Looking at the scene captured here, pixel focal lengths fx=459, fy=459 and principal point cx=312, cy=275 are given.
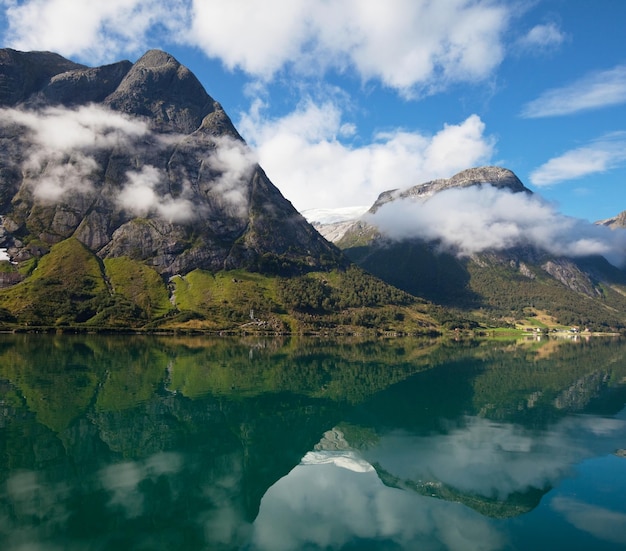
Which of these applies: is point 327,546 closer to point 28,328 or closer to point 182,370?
point 182,370

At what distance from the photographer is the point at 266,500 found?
32469 mm

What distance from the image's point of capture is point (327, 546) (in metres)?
25.5

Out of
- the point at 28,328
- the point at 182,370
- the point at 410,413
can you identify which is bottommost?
the point at 28,328

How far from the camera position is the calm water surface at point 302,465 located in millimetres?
27094

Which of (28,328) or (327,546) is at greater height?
(327,546)

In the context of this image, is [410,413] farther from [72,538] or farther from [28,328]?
[28,328]

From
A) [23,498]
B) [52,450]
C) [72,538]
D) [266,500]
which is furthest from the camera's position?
[52,450]

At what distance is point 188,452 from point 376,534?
20636 mm

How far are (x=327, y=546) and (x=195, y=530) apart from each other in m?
8.02

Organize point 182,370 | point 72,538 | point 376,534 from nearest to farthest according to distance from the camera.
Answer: point 72,538 → point 376,534 → point 182,370

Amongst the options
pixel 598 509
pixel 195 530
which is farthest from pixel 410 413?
pixel 195 530

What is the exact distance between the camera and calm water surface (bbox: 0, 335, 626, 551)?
27094mm

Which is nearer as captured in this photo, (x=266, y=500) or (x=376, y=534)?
(x=376, y=534)

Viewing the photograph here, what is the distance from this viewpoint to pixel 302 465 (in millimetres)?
39719
